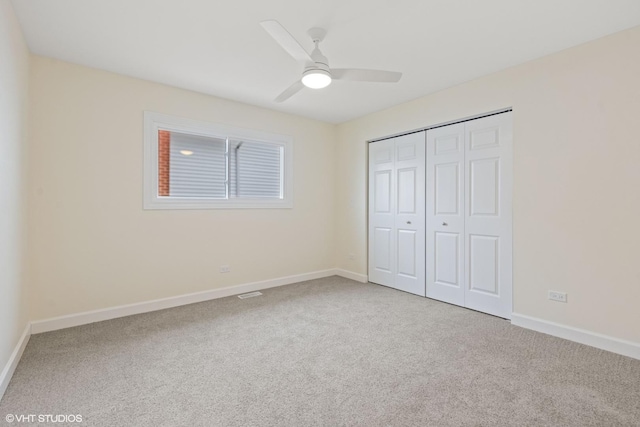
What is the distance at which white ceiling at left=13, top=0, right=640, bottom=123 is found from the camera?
2139 mm

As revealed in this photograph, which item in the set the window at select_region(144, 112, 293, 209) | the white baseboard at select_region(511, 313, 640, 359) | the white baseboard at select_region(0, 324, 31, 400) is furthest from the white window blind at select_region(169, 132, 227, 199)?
the white baseboard at select_region(511, 313, 640, 359)

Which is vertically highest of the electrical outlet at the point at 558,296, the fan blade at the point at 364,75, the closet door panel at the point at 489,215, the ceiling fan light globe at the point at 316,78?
the fan blade at the point at 364,75

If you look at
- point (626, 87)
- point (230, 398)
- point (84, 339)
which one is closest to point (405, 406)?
point (230, 398)

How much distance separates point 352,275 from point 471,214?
2.16 m

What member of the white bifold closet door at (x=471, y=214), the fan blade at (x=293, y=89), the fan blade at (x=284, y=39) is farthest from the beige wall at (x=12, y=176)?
the white bifold closet door at (x=471, y=214)

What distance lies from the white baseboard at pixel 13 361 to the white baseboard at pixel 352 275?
385cm

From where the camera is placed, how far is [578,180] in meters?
2.65

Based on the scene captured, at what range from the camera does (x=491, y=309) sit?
3.29m

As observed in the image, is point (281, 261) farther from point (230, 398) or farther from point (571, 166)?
point (571, 166)

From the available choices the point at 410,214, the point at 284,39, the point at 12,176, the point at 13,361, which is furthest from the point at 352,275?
the point at 12,176

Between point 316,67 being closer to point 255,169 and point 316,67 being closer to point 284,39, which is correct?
point 284,39

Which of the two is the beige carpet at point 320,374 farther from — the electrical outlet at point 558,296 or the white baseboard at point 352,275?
the white baseboard at point 352,275

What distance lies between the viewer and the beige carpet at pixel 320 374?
172 centimetres

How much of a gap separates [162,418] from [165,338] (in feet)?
3.79
